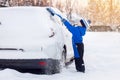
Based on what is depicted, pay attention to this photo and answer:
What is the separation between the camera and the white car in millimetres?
10766

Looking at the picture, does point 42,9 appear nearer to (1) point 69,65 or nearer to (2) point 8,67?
(2) point 8,67

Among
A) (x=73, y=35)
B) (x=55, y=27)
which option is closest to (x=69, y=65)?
(x=73, y=35)

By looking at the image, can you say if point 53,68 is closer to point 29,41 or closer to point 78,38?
point 29,41

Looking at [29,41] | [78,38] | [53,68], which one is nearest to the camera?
[29,41]

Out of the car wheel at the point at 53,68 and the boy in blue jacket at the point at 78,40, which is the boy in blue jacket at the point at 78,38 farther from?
the car wheel at the point at 53,68

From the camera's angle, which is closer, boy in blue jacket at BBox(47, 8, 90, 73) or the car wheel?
the car wheel

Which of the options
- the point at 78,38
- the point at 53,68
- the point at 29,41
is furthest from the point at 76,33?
the point at 29,41

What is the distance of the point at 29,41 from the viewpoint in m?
10.9

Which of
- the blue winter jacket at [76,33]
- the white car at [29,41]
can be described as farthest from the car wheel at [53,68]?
the blue winter jacket at [76,33]

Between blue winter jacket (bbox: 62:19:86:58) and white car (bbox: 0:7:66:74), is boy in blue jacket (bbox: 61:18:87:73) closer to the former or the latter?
blue winter jacket (bbox: 62:19:86:58)

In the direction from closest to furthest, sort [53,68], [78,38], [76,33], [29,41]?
1. [29,41]
2. [53,68]
3. [76,33]
4. [78,38]

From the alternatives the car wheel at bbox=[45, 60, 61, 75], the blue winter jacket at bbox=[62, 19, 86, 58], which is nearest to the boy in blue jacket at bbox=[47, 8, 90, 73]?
the blue winter jacket at bbox=[62, 19, 86, 58]

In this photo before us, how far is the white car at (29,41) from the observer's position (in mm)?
10766

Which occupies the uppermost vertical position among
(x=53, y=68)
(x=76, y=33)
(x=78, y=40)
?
(x=76, y=33)
